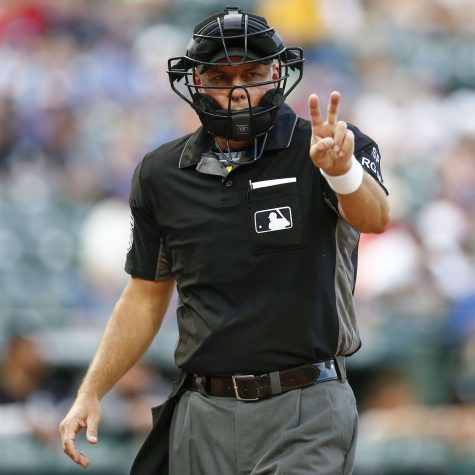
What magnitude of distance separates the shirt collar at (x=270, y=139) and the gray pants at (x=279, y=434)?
816mm

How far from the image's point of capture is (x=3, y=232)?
971cm

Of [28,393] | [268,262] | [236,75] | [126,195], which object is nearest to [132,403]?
[28,393]

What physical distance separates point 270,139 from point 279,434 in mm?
993

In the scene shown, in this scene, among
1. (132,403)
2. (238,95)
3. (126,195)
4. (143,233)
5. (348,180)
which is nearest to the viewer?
(348,180)

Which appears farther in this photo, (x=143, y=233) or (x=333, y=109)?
(x=143, y=233)

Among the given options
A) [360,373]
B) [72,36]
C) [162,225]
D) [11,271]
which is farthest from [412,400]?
[72,36]

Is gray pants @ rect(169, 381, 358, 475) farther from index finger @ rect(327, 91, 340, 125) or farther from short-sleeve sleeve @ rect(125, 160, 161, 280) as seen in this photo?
index finger @ rect(327, 91, 340, 125)

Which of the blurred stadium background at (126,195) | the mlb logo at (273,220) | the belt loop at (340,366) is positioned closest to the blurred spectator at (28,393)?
the blurred stadium background at (126,195)

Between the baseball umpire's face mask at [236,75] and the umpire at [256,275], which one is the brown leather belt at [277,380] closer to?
the umpire at [256,275]

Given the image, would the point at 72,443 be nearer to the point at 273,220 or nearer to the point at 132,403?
the point at 273,220

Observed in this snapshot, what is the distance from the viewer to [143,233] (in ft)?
15.1

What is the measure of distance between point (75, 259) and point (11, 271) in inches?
18.8

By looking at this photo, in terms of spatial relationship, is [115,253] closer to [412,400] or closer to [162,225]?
[412,400]

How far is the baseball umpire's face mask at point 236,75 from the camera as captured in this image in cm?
425
